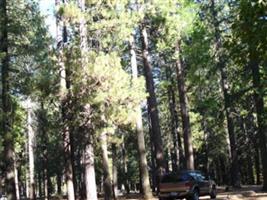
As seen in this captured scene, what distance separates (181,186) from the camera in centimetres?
2350

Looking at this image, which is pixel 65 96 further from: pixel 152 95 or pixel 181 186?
pixel 152 95

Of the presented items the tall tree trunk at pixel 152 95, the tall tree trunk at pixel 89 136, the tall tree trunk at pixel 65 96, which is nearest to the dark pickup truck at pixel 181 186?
the tall tree trunk at pixel 152 95

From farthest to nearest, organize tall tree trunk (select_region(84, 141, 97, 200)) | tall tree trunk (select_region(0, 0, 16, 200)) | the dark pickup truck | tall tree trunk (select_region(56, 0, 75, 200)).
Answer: tall tree trunk (select_region(0, 0, 16, 200)) → the dark pickup truck → tall tree trunk (select_region(56, 0, 75, 200)) → tall tree trunk (select_region(84, 141, 97, 200))

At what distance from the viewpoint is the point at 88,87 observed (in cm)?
1928

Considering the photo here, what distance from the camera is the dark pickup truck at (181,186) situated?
23.5 meters

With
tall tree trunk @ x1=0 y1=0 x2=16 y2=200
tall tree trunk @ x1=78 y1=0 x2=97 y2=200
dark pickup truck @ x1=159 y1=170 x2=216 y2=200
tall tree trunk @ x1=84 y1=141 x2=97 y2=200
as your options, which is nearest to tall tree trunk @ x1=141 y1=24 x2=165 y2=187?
dark pickup truck @ x1=159 y1=170 x2=216 y2=200

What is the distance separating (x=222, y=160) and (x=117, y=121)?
49.2 metres

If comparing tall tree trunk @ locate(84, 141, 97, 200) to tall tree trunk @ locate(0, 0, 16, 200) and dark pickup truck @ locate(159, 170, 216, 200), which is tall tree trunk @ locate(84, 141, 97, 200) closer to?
dark pickup truck @ locate(159, 170, 216, 200)

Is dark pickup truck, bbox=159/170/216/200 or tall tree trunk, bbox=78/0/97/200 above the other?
tall tree trunk, bbox=78/0/97/200

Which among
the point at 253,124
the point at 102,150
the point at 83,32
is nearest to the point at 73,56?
the point at 83,32

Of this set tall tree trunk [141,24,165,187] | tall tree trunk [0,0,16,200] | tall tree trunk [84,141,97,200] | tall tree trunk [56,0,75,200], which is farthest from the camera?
tall tree trunk [141,24,165,187]

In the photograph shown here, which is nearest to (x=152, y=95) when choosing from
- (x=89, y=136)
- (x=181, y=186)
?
(x=181, y=186)

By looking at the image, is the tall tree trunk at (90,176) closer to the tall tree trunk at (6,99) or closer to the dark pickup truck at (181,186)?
the dark pickup truck at (181,186)

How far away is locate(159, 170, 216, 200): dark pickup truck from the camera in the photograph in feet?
77.0
